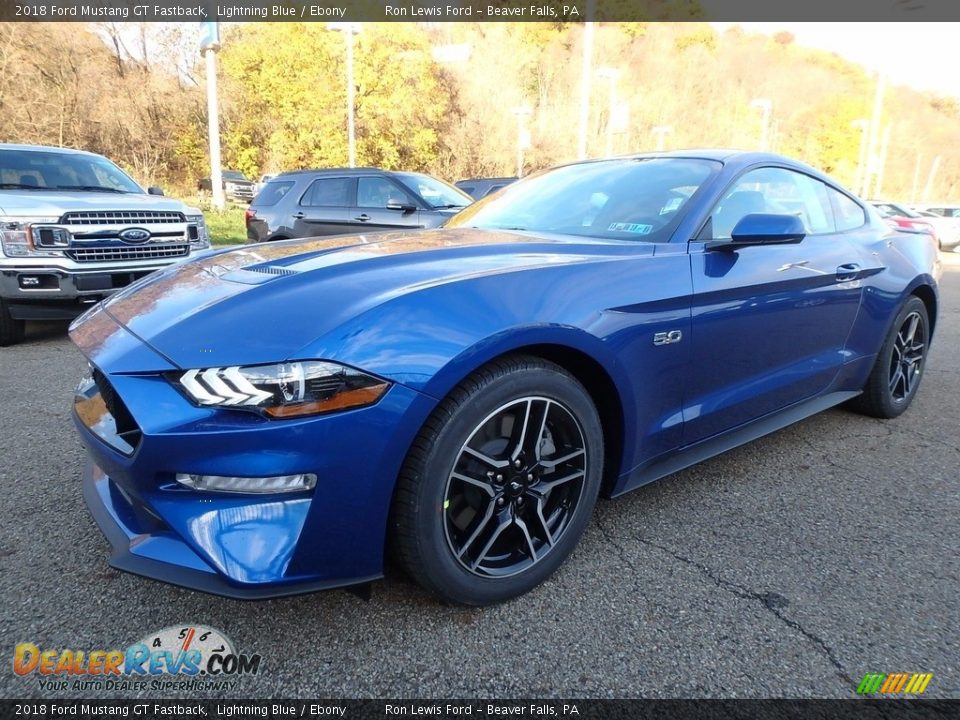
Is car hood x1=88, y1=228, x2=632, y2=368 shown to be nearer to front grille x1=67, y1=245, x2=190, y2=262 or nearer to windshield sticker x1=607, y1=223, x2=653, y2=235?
windshield sticker x1=607, y1=223, x2=653, y2=235

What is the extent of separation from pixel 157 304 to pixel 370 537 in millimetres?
1030

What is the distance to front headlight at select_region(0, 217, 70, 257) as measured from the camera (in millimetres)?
4941

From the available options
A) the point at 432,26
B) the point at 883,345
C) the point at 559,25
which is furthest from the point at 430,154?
the point at 883,345

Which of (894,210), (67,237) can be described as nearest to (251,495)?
(67,237)

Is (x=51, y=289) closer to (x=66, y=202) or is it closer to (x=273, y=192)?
(x=66, y=202)

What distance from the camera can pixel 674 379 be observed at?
7.61 feet

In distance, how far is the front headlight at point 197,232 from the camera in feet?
20.0

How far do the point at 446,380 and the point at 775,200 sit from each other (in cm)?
220

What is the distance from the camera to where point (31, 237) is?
501cm

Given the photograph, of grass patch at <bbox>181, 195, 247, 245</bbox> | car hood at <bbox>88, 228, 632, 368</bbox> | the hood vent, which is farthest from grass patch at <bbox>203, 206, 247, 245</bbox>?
the hood vent

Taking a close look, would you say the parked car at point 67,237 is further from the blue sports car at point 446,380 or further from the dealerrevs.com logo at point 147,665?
the dealerrevs.com logo at point 147,665

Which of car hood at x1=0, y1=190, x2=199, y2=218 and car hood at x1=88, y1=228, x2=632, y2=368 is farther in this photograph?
car hood at x1=0, y1=190, x2=199, y2=218

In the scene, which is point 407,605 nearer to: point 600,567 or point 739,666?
point 600,567

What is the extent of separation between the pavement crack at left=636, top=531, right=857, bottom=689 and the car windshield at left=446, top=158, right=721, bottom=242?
1191 millimetres
